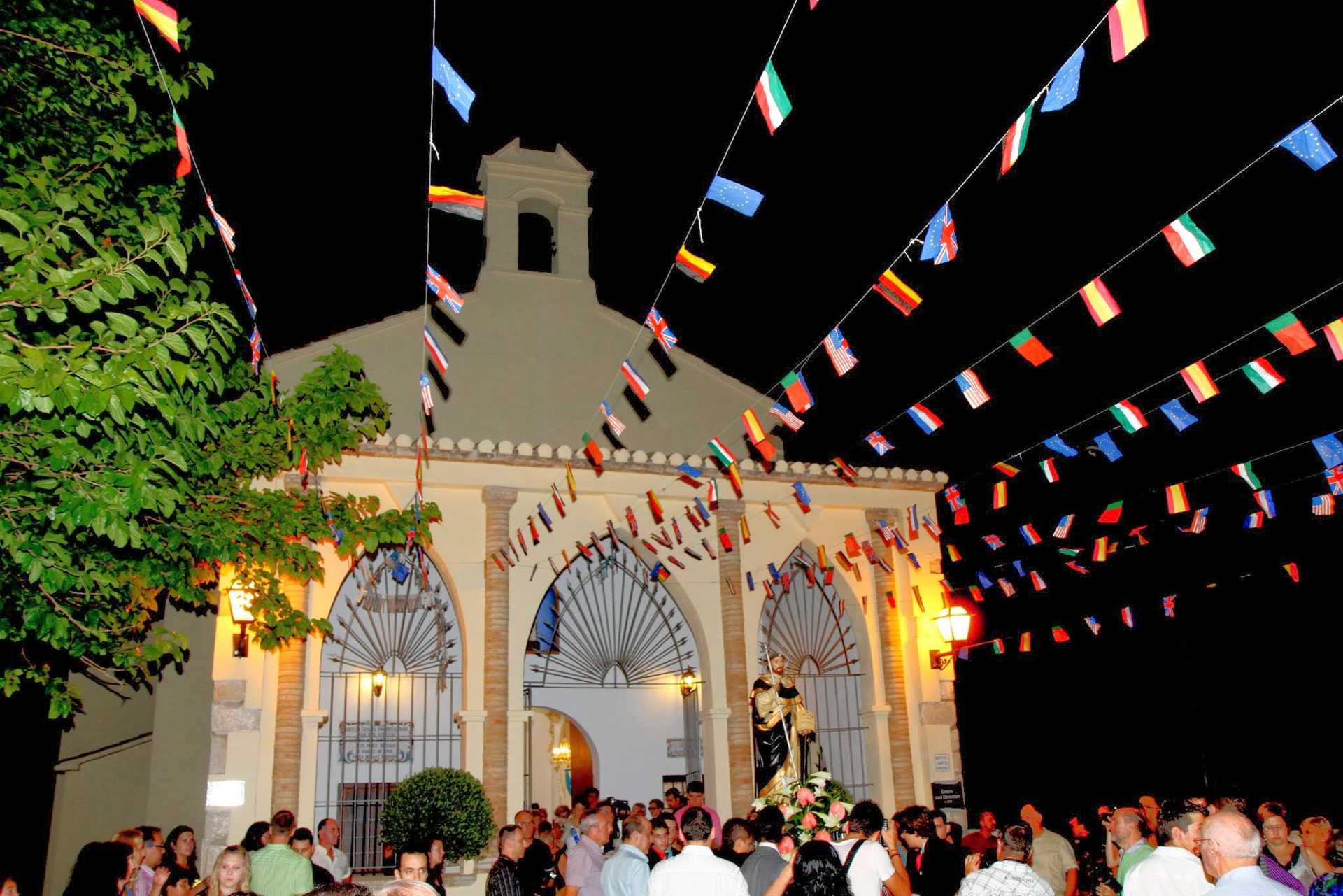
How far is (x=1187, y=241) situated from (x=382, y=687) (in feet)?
41.0

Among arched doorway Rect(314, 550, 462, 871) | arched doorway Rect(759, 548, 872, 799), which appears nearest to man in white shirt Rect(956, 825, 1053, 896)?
arched doorway Rect(314, 550, 462, 871)

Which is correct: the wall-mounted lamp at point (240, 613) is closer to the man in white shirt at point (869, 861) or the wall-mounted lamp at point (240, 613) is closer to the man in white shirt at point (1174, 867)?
the man in white shirt at point (869, 861)

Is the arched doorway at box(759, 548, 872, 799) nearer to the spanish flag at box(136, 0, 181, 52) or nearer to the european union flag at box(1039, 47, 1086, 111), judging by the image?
the european union flag at box(1039, 47, 1086, 111)

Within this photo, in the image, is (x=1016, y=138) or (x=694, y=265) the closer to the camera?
(x=1016, y=138)

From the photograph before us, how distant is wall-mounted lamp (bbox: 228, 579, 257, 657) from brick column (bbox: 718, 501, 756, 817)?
5.75 metres

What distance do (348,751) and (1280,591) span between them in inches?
554

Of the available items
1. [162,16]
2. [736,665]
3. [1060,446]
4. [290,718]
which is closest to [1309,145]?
[1060,446]

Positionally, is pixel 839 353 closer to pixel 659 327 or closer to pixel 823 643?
pixel 659 327

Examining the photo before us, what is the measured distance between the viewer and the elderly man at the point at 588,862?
7.77 metres

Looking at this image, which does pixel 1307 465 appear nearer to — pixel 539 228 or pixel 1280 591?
pixel 1280 591

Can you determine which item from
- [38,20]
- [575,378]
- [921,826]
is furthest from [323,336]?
[921,826]

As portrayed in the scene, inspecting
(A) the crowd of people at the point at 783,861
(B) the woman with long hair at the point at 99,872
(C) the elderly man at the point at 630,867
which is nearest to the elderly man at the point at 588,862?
(A) the crowd of people at the point at 783,861

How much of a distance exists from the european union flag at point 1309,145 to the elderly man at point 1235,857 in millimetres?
3868

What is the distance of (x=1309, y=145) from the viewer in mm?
5980
